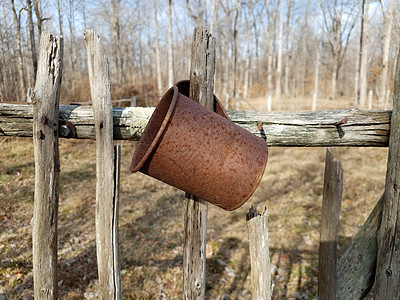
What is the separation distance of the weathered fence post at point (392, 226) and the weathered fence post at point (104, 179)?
1.46 m

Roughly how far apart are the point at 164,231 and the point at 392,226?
10.8 feet

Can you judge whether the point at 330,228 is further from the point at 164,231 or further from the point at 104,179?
the point at 164,231

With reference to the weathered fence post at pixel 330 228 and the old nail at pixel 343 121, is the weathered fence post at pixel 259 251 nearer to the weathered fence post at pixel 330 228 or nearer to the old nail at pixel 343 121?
the weathered fence post at pixel 330 228

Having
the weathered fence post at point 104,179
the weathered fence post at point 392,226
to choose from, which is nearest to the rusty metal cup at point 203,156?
the weathered fence post at point 104,179

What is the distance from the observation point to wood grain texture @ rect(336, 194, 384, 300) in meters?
1.70

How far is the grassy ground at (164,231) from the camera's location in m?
3.24

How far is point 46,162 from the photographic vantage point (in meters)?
1.53

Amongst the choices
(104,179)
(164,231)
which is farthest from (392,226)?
(164,231)

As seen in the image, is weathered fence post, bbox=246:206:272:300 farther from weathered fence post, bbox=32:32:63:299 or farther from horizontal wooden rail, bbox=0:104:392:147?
weathered fence post, bbox=32:32:63:299

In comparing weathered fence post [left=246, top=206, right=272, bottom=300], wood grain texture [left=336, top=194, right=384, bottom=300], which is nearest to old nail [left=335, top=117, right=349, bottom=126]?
wood grain texture [left=336, top=194, right=384, bottom=300]

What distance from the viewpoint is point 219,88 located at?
17516 mm

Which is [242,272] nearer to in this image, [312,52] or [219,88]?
[219,88]

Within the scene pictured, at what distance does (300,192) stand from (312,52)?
3378cm

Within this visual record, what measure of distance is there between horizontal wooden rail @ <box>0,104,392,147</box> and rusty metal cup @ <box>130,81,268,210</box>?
12.2 inches
